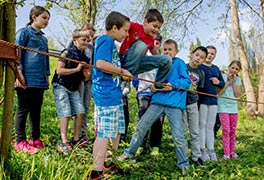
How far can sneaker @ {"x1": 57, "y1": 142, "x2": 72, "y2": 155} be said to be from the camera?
3719 mm

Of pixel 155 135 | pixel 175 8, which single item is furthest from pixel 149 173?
pixel 175 8

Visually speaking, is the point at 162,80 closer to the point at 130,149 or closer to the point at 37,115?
the point at 130,149

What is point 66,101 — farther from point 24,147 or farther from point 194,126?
point 194,126

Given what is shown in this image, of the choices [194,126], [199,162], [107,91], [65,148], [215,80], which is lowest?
[199,162]

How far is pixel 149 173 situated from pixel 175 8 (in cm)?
949

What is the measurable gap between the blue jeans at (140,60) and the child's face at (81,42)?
0.90 m

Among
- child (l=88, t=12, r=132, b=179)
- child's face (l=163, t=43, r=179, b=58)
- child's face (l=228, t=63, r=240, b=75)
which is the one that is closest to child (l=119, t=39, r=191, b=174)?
child's face (l=163, t=43, r=179, b=58)

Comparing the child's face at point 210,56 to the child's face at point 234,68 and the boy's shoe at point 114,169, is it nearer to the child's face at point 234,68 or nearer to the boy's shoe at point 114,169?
the child's face at point 234,68

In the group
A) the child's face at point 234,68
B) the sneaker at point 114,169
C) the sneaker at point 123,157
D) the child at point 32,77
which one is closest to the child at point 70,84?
the child at point 32,77

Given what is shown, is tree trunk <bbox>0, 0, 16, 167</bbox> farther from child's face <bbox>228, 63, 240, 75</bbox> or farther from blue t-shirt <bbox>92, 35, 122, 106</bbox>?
child's face <bbox>228, 63, 240, 75</bbox>

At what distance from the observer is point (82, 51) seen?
4.25 metres

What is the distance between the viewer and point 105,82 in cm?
306

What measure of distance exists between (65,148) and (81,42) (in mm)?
1258

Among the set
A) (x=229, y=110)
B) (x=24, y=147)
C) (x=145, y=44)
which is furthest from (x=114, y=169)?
(x=229, y=110)
